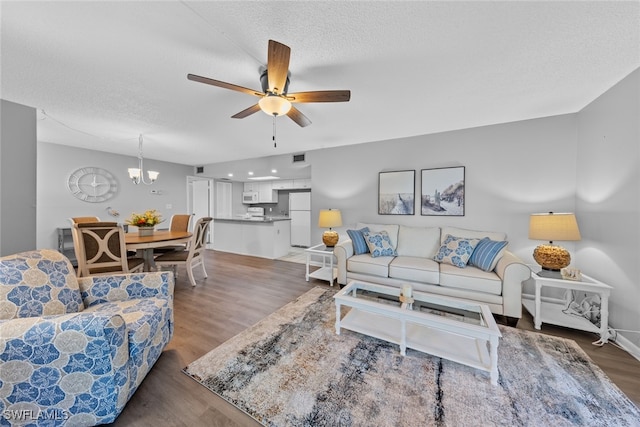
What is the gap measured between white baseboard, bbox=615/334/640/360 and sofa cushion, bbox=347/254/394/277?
201 cm

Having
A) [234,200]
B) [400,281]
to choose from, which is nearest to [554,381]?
[400,281]

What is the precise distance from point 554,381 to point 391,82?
8.58ft

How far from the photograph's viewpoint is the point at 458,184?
326 cm

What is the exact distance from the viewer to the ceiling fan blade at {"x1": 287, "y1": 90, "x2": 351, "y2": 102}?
1.66 metres

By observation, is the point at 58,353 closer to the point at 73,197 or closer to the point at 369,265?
the point at 369,265

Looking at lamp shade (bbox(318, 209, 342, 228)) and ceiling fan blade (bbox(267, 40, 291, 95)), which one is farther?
lamp shade (bbox(318, 209, 342, 228))

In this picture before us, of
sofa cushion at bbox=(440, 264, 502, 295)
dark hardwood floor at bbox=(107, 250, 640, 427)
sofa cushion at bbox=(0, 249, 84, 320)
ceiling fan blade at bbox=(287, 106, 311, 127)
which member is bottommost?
dark hardwood floor at bbox=(107, 250, 640, 427)

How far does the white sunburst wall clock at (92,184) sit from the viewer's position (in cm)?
424

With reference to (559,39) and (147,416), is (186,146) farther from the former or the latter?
(559,39)

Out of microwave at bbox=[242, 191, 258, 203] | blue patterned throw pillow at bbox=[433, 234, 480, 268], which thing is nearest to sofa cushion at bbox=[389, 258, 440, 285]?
blue patterned throw pillow at bbox=[433, 234, 480, 268]

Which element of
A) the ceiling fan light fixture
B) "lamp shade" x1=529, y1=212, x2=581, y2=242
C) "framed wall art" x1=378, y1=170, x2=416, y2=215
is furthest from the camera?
"framed wall art" x1=378, y1=170, x2=416, y2=215

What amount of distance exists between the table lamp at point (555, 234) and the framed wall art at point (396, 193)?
152 centimetres

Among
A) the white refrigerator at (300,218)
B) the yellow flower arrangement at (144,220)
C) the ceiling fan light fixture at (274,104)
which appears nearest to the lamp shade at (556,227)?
the ceiling fan light fixture at (274,104)

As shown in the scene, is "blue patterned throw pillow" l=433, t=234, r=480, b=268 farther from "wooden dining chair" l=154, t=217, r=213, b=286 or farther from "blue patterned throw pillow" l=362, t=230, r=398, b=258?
"wooden dining chair" l=154, t=217, r=213, b=286
